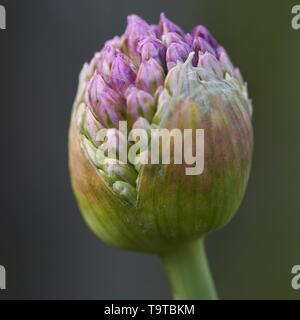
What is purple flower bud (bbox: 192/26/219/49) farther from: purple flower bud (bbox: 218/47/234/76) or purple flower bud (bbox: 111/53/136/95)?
purple flower bud (bbox: 111/53/136/95)

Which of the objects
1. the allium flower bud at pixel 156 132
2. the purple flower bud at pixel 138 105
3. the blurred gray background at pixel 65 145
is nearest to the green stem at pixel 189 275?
the allium flower bud at pixel 156 132

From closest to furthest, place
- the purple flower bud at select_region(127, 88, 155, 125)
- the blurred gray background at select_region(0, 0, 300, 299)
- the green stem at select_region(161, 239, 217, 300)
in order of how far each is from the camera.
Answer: the purple flower bud at select_region(127, 88, 155, 125), the green stem at select_region(161, 239, 217, 300), the blurred gray background at select_region(0, 0, 300, 299)

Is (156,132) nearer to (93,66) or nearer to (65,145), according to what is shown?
(93,66)

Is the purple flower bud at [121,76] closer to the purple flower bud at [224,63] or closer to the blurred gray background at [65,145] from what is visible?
the purple flower bud at [224,63]

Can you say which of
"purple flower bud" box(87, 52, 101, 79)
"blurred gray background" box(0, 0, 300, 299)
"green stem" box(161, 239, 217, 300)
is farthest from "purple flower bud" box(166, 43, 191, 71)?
"blurred gray background" box(0, 0, 300, 299)

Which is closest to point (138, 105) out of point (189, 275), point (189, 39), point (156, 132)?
point (156, 132)

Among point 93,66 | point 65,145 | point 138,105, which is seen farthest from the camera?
point 65,145
